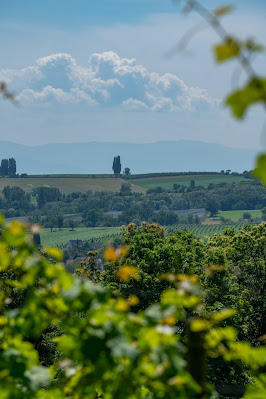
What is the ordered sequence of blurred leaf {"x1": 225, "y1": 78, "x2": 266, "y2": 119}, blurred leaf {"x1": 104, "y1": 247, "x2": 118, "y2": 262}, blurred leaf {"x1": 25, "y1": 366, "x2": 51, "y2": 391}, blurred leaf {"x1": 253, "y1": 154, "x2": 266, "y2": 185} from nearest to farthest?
blurred leaf {"x1": 225, "y1": 78, "x2": 266, "y2": 119} < blurred leaf {"x1": 253, "y1": 154, "x2": 266, "y2": 185} < blurred leaf {"x1": 25, "y1": 366, "x2": 51, "y2": 391} < blurred leaf {"x1": 104, "y1": 247, "x2": 118, "y2": 262}

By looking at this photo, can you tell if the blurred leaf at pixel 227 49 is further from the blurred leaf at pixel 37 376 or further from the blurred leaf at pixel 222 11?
the blurred leaf at pixel 37 376

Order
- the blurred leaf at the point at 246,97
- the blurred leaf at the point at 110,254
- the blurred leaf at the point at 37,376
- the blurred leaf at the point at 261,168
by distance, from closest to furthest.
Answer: the blurred leaf at the point at 246,97, the blurred leaf at the point at 261,168, the blurred leaf at the point at 37,376, the blurred leaf at the point at 110,254

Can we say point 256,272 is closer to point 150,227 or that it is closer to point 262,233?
point 262,233

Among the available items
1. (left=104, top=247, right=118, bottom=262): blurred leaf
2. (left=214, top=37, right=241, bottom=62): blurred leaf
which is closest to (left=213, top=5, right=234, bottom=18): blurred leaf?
(left=214, top=37, right=241, bottom=62): blurred leaf

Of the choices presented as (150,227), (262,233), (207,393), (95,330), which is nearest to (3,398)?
(95,330)

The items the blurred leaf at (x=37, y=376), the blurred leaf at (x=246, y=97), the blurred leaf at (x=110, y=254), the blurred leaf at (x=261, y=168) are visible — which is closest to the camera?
the blurred leaf at (x=246, y=97)

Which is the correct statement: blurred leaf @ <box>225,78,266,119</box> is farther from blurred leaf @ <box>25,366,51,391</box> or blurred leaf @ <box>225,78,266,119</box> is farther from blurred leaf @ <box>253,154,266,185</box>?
blurred leaf @ <box>25,366,51,391</box>

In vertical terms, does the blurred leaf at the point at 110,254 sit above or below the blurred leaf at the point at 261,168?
→ below

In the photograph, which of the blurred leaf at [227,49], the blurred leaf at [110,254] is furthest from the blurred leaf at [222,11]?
the blurred leaf at [110,254]

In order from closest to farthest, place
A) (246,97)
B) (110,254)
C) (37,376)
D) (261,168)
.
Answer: (246,97) < (261,168) < (37,376) < (110,254)

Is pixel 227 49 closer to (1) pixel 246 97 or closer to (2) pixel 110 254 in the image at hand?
(1) pixel 246 97

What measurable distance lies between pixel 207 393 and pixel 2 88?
7.43 feet

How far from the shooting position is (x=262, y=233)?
3653cm

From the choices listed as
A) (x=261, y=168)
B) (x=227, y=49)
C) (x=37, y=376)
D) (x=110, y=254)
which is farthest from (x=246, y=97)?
(x=37, y=376)
